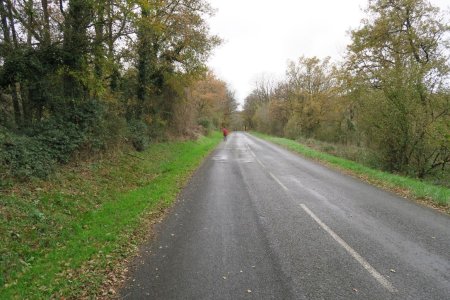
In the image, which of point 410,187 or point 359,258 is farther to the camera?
point 410,187

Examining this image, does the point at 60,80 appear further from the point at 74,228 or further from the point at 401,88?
the point at 401,88

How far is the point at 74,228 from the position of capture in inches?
271

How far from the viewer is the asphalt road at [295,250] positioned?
4.22 m

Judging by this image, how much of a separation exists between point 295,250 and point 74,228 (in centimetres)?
495

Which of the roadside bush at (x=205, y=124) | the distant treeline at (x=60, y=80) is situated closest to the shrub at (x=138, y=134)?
the distant treeline at (x=60, y=80)

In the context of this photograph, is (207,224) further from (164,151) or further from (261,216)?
(164,151)

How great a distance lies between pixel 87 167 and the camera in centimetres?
1099

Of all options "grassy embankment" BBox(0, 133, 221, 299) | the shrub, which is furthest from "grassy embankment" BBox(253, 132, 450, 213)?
the shrub

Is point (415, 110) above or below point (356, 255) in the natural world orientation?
above

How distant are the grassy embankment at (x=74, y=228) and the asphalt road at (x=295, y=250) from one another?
579mm

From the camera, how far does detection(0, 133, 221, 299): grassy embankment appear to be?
181 inches

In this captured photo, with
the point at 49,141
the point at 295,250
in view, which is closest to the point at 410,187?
the point at 295,250

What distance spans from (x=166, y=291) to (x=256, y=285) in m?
1.27

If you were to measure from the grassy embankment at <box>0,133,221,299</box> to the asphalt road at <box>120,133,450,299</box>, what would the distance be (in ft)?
1.90
